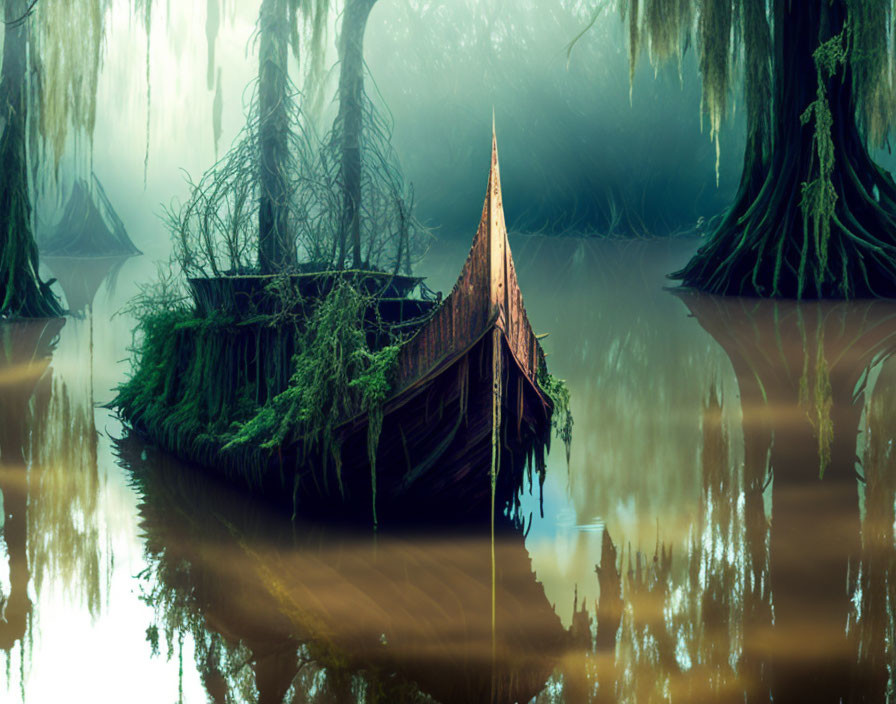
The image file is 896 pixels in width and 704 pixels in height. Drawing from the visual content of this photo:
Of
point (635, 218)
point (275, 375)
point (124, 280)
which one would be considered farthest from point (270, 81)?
point (635, 218)

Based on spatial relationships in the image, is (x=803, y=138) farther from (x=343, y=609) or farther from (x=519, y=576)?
(x=343, y=609)

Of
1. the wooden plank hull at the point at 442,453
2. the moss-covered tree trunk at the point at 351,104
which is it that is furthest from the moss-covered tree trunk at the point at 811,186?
the wooden plank hull at the point at 442,453

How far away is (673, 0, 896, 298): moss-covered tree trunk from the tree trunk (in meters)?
5.43

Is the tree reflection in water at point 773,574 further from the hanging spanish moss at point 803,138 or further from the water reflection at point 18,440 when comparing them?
Answer: the hanging spanish moss at point 803,138

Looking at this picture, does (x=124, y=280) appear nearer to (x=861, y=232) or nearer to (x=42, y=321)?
(x=42, y=321)

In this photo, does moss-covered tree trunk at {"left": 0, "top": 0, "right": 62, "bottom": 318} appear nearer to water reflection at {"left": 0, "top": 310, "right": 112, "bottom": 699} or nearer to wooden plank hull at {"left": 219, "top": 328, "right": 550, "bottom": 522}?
water reflection at {"left": 0, "top": 310, "right": 112, "bottom": 699}

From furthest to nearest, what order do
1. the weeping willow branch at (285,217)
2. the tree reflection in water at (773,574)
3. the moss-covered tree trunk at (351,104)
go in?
the moss-covered tree trunk at (351,104), the weeping willow branch at (285,217), the tree reflection in water at (773,574)

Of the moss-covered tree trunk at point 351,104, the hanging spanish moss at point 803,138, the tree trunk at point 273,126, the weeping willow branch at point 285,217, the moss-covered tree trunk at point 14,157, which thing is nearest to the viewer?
the weeping willow branch at point 285,217

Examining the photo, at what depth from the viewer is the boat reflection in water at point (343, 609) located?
278 centimetres

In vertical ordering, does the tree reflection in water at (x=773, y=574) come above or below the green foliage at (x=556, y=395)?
below

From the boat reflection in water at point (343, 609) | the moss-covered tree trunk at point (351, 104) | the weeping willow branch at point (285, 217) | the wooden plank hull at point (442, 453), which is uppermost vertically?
the moss-covered tree trunk at point (351, 104)

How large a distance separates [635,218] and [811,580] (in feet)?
67.7

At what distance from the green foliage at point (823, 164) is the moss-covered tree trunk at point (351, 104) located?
468cm

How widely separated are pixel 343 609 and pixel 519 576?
0.61 meters
